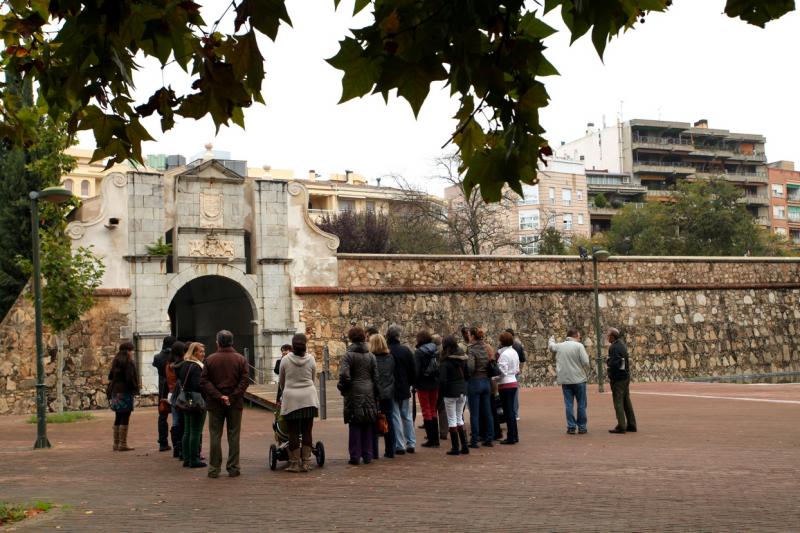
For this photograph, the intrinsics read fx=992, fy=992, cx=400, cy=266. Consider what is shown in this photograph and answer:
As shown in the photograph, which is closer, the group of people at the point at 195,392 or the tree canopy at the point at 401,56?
the tree canopy at the point at 401,56

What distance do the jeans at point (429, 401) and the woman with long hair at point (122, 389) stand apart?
169 inches

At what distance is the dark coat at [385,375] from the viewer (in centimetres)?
1285

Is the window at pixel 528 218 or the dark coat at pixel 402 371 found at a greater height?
the window at pixel 528 218

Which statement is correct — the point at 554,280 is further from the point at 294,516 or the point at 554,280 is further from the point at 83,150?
the point at 83,150

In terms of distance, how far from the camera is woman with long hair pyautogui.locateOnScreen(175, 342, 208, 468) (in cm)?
1230

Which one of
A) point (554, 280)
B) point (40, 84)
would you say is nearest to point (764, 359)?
point (554, 280)

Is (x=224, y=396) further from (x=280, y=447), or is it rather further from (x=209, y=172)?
(x=209, y=172)

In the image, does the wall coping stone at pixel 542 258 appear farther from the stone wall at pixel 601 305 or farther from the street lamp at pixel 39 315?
the street lamp at pixel 39 315

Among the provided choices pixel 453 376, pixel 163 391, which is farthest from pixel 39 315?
pixel 453 376

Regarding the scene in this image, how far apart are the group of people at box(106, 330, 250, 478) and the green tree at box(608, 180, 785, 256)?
4574 cm

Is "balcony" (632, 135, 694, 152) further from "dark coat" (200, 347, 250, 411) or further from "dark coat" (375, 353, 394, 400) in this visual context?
"dark coat" (200, 347, 250, 411)

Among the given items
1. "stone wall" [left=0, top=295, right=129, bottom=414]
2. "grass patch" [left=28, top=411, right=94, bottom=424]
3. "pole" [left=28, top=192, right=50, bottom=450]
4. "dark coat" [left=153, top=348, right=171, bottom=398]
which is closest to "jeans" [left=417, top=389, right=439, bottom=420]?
"dark coat" [left=153, top=348, right=171, bottom=398]

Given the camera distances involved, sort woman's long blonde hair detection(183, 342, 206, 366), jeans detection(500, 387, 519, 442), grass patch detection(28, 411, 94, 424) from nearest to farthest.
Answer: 1. woman's long blonde hair detection(183, 342, 206, 366)
2. jeans detection(500, 387, 519, 442)
3. grass patch detection(28, 411, 94, 424)

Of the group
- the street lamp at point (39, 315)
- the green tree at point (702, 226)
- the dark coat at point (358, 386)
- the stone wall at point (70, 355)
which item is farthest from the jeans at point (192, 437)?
the green tree at point (702, 226)
